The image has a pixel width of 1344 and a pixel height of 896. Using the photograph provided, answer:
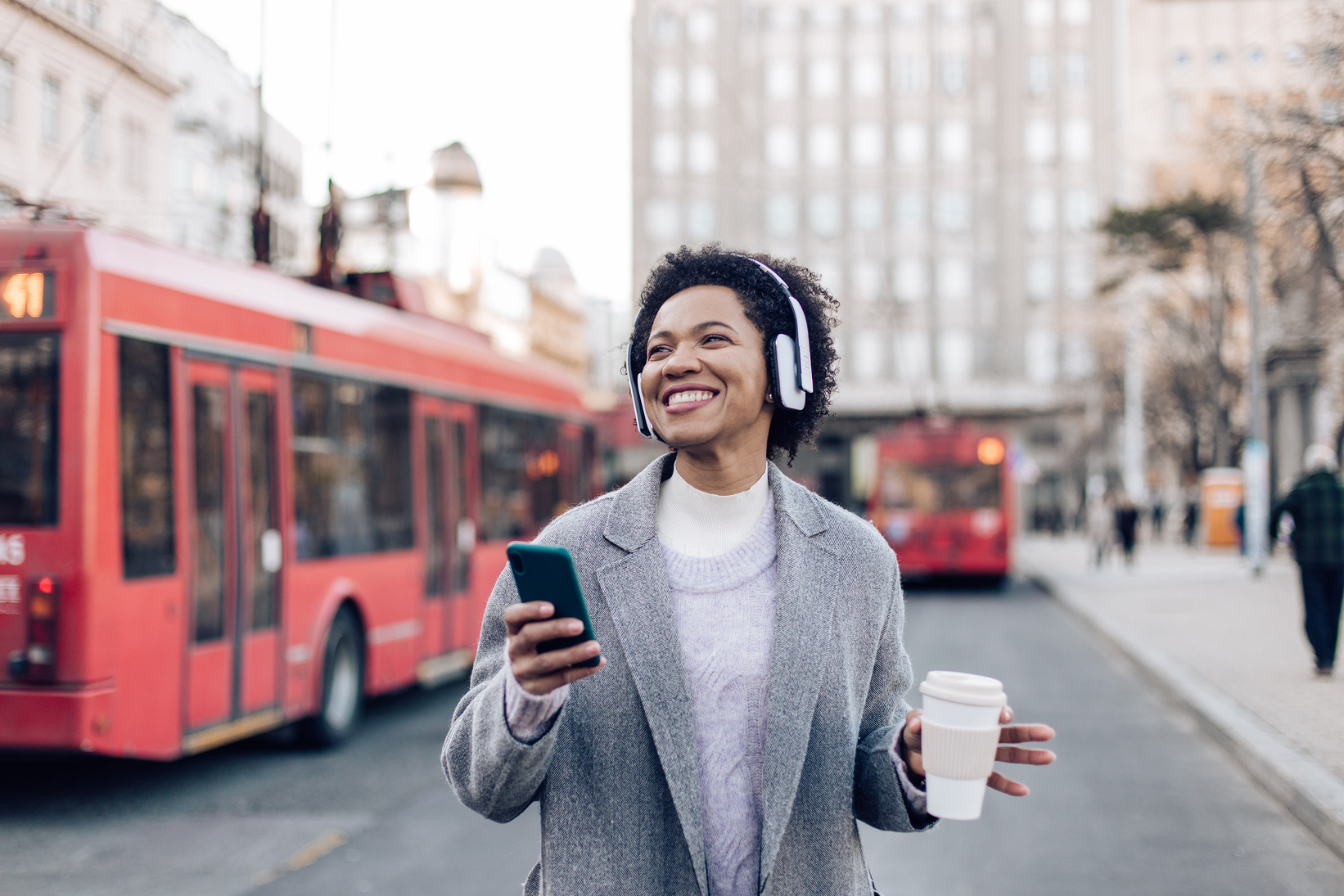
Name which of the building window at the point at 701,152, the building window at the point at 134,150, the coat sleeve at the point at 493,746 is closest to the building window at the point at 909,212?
the building window at the point at 701,152

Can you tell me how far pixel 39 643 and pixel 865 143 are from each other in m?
55.7

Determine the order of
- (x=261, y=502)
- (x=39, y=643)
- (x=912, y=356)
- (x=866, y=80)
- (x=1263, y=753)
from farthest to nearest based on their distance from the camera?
(x=866, y=80) < (x=912, y=356) < (x=261, y=502) < (x=1263, y=753) < (x=39, y=643)

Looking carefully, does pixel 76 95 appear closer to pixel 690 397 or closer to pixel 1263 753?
pixel 690 397

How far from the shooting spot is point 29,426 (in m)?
6.02

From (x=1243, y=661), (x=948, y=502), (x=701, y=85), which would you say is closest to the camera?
(x=1243, y=661)

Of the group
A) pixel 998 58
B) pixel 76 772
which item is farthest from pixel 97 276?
pixel 998 58

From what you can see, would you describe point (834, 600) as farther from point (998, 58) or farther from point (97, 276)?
point (998, 58)

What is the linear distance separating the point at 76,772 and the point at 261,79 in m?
5.29

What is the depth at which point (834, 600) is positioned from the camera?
6.56 ft

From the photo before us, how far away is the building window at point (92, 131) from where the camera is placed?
6.58 metres

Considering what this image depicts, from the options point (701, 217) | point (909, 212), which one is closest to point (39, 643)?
point (701, 217)

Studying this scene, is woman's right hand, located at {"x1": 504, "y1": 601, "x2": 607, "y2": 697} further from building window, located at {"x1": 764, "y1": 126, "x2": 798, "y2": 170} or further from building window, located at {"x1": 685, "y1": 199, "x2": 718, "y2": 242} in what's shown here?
building window, located at {"x1": 764, "y1": 126, "x2": 798, "y2": 170}

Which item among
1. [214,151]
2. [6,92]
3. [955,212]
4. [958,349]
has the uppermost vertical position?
[955,212]

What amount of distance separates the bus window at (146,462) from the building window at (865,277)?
50.1m
